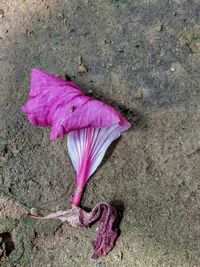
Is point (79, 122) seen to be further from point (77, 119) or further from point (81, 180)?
point (81, 180)

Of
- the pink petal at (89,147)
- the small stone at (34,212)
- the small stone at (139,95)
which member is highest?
the small stone at (139,95)

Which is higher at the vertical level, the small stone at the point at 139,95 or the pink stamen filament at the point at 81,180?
the small stone at the point at 139,95

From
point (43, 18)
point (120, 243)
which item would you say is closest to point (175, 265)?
point (120, 243)

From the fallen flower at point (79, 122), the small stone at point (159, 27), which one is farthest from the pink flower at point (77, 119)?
the small stone at point (159, 27)

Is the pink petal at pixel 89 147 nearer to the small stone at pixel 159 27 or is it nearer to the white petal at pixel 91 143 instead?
the white petal at pixel 91 143

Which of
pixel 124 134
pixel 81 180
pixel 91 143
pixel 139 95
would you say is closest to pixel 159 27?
pixel 139 95

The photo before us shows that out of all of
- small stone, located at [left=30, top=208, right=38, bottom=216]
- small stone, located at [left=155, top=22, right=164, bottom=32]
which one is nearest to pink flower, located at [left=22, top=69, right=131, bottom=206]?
small stone, located at [left=30, top=208, right=38, bottom=216]

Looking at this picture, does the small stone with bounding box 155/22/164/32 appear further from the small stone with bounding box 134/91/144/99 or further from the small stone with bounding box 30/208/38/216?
the small stone with bounding box 30/208/38/216
